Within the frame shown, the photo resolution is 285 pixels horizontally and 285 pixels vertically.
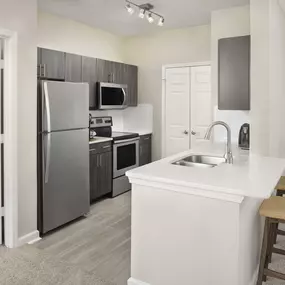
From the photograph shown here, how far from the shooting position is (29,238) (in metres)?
3.34

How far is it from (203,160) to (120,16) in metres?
2.62

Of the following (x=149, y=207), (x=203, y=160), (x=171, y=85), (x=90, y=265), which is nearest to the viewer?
(x=149, y=207)

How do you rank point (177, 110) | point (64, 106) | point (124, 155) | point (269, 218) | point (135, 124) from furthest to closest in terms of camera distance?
point (135, 124)
point (177, 110)
point (124, 155)
point (64, 106)
point (269, 218)

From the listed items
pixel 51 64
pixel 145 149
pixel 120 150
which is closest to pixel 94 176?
pixel 120 150

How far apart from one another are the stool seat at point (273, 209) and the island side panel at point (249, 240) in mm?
97

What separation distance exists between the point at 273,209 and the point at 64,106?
245 cm

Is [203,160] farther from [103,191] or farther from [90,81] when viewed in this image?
[90,81]

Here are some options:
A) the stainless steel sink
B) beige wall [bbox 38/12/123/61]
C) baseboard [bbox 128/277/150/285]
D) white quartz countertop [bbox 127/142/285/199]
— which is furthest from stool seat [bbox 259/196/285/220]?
beige wall [bbox 38/12/123/61]

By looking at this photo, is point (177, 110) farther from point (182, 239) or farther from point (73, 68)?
point (182, 239)

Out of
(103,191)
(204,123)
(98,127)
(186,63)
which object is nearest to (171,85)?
(186,63)

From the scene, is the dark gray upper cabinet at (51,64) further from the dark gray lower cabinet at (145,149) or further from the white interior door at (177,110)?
the white interior door at (177,110)

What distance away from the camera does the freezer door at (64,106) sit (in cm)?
341

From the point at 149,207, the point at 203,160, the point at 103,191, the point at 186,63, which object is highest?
the point at 186,63

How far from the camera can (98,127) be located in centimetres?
511
